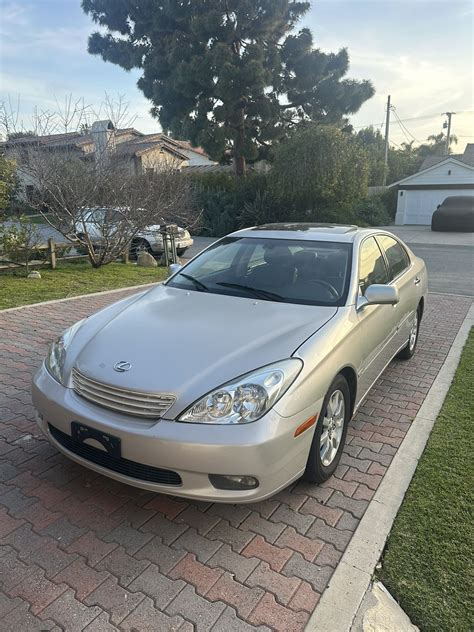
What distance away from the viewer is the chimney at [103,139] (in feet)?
33.5

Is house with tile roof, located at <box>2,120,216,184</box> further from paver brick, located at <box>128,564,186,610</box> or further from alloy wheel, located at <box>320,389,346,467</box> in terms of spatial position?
paver brick, located at <box>128,564,186,610</box>

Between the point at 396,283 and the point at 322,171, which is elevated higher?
the point at 322,171

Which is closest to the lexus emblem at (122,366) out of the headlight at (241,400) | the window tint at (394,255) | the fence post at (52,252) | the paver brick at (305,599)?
the headlight at (241,400)

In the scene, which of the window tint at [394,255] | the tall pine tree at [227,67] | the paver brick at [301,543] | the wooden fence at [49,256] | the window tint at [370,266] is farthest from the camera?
the tall pine tree at [227,67]

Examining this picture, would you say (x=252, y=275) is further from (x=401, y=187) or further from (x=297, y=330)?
(x=401, y=187)

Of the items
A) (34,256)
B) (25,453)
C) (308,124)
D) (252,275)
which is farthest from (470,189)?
(25,453)

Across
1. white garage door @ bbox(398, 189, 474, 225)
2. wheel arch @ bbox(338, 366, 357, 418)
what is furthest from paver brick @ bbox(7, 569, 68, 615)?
white garage door @ bbox(398, 189, 474, 225)

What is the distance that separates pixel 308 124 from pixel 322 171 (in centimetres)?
387

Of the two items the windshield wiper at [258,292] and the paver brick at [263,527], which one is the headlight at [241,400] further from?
the windshield wiper at [258,292]

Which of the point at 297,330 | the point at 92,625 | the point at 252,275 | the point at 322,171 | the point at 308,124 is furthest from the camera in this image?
the point at 308,124

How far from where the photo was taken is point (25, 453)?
3.12 metres

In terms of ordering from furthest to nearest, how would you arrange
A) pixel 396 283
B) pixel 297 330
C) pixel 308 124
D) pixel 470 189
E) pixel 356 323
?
pixel 470 189 → pixel 308 124 → pixel 396 283 → pixel 356 323 → pixel 297 330

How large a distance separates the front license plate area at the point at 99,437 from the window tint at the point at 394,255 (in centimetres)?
298

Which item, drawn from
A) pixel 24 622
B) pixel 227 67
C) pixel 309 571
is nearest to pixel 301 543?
pixel 309 571
